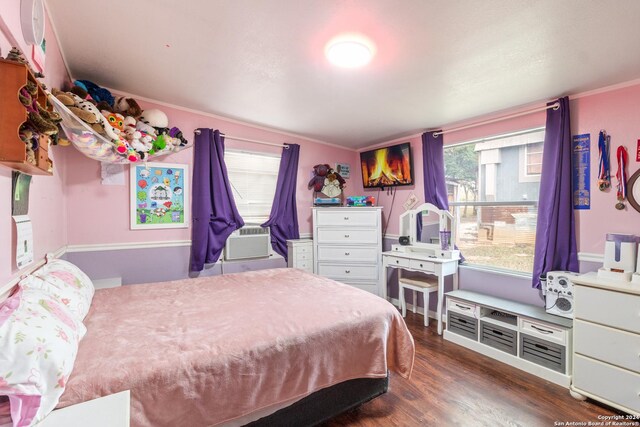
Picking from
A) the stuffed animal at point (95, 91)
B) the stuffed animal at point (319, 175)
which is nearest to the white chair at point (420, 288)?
the stuffed animal at point (319, 175)

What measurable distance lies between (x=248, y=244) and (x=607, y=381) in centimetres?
327

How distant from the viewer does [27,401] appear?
2.88 ft

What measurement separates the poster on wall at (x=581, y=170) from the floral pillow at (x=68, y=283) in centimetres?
367

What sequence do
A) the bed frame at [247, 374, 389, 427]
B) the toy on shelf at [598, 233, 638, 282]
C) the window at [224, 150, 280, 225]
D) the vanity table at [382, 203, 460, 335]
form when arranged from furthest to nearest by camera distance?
the window at [224, 150, 280, 225]
the vanity table at [382, 203, 460, 335]
the toy on shelf at [598, 233, 638, 282]
the bed frame at [247, 374, 389, 427]

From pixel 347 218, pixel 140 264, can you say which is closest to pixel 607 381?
pixel 347 218

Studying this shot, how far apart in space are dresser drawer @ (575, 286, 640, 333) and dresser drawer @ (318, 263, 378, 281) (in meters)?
2.08

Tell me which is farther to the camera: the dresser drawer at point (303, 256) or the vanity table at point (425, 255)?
the dresser drawer at point (303, 256)

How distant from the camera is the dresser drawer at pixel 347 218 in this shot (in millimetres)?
3846

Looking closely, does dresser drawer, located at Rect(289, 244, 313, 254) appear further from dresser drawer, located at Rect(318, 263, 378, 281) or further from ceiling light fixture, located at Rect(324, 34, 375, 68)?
ceiling light fixture, located at Rect(324, 34, 375, 68)

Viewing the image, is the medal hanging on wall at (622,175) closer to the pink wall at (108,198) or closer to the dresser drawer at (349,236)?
the dresser drawer at (349,236)

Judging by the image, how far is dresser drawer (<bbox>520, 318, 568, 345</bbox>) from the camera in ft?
7.35

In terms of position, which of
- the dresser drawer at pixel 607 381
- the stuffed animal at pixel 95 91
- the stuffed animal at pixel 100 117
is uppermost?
the stuffed animal at pixel 95 91

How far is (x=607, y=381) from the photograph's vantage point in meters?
1.91

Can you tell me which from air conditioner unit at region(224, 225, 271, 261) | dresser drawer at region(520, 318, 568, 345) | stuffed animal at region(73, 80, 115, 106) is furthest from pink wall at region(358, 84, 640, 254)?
stuffed animal at region(73, 80, 115, 106)
